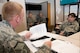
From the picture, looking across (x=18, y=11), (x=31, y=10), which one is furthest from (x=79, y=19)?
(x=18, y=11)


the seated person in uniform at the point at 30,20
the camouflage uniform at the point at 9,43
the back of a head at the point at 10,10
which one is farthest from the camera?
the seated person in uniform at the point at 30,20

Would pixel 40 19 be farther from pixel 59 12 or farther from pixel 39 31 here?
pixel 39 31

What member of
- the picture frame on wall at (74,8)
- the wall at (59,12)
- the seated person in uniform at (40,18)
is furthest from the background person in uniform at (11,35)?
the wall at (59,12)

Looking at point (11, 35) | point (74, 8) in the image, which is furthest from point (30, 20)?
point (11, 35)

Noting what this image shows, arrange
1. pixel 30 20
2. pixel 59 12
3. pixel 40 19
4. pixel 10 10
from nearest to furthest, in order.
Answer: pixel 10 10
pixel 30 20
pixel 40 19
pixel 59 12

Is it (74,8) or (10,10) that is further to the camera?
(74,8)

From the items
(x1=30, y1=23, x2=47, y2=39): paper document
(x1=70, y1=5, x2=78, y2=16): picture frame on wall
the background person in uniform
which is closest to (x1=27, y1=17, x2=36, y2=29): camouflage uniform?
(x1=70, y1=5, x2=78, y2=16): picture frame on wall

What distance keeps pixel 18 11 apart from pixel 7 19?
0.11m

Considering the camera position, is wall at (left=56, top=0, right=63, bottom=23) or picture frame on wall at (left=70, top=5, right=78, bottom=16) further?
wall at (left=56, top=0, right=63, bottom=23)

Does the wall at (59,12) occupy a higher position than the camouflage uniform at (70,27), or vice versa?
the wall at (59,12)

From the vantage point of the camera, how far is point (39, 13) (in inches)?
121

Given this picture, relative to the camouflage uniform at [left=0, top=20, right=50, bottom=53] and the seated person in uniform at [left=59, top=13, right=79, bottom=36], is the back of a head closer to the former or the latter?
the camouflage uniform at [left=0, top=20, right=50, bottom=53]

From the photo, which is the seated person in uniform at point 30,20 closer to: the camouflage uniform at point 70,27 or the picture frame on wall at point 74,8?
the camouflage uniform at point 70,27

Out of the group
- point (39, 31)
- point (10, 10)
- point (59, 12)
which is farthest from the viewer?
point (59, 12)
